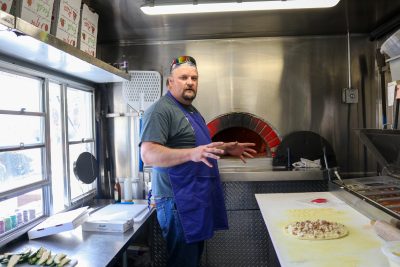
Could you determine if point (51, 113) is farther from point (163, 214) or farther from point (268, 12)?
point (268, 12)

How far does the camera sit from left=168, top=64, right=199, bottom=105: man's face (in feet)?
6.82

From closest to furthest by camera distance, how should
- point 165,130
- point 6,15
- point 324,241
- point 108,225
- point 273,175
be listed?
Answer: 1. point 6,15
2. point 324,241
3. point 165,130
4. point 108,225
5. point 273,175

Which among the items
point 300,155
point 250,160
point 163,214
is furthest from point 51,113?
point 300,155

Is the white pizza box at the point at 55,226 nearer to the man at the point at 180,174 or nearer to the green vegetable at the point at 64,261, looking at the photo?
the green vegetable at the point at 64,261

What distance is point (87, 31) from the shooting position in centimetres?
210

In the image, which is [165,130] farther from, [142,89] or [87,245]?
[142,89]

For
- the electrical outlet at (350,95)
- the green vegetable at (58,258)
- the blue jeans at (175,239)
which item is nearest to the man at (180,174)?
the blue jeans at (175,239)

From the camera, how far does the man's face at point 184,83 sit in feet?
6.82

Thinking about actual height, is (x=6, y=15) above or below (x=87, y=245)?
above

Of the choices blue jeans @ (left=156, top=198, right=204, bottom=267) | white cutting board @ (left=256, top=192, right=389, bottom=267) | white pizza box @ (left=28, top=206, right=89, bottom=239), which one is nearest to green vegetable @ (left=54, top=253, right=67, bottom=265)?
white pizza box @ (left=28, top=206, right=89, bottom=239)

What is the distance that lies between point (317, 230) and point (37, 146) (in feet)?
5.73

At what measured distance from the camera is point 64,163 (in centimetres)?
246

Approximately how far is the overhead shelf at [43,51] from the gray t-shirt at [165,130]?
553 mm

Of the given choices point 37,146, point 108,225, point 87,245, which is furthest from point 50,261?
point 37,146
